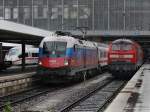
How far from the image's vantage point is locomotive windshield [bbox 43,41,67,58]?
29562mm

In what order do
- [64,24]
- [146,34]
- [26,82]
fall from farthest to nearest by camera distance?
1. [64,24]
2. [146,34]
3. [26,82]

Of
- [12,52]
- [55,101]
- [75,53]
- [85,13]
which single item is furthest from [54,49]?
[85,13]

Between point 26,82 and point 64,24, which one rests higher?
point 64,24

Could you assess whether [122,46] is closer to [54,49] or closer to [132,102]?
[54,49]

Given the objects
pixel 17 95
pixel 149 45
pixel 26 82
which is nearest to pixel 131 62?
pixel 26 82

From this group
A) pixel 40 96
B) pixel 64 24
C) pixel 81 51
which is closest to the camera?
pixel 40 96

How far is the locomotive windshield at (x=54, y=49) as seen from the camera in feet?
97.0

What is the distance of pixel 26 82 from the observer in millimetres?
29281

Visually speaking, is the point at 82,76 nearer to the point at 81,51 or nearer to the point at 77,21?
the point at 81,51

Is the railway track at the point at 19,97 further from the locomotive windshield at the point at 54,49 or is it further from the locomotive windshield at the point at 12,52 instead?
the locomotive windshield at the point at 12,52

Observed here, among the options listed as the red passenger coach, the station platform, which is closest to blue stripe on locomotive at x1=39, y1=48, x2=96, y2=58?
the red passenger coach

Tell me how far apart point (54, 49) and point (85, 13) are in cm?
6909

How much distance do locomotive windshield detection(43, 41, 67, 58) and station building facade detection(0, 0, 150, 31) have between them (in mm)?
67646

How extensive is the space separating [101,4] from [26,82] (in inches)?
2775
